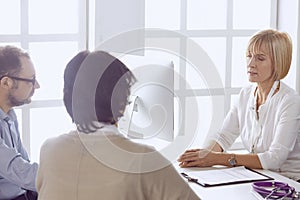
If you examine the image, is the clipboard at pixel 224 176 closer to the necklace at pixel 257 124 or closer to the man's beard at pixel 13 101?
the necklace at pixel 257 124

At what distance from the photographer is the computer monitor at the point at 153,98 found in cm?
218

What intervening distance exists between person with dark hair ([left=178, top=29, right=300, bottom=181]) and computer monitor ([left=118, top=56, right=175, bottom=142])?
0.26 metres

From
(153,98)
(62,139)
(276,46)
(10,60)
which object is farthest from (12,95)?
(276,46)

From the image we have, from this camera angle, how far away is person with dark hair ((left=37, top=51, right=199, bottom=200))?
140 centimetres

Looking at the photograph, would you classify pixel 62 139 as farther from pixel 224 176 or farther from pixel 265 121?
pixel 265 121

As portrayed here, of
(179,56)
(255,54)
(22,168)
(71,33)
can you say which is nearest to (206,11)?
(179,56)

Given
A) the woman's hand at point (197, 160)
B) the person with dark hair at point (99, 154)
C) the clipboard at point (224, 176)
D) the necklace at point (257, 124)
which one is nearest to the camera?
the person with dark hair at point (99, 154)

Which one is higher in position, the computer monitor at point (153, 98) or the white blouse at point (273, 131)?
the computer monitor at point (153, 98)

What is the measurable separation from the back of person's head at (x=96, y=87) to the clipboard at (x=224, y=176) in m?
0.73

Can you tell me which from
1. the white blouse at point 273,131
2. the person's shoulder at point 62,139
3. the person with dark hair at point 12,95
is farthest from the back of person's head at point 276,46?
the person's shoulder at point 62,139

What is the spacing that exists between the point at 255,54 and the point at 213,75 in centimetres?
134

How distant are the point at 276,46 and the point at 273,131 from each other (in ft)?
1.42

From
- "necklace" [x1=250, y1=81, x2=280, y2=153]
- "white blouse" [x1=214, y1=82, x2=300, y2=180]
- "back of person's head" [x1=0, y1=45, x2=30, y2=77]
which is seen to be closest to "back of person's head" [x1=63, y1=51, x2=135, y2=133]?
"back of person's head" [x1=0, y1=45, x2=30, y2=77]

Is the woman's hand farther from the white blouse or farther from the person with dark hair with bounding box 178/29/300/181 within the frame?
the white blouse
